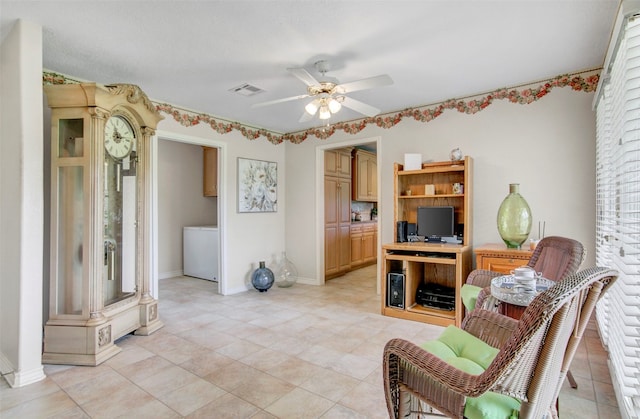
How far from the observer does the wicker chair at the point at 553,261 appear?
1939mm

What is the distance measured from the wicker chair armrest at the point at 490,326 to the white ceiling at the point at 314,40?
194 cm

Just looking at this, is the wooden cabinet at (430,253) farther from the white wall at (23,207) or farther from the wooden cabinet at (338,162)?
the white wall at (23,207)

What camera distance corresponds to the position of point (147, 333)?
316 cm

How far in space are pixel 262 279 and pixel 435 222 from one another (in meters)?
2.55

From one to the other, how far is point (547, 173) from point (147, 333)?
435 centimetres

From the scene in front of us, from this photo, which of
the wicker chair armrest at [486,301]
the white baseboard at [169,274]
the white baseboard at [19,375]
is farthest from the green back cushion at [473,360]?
the white baseboard at [169,274]

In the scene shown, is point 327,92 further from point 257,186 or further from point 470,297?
point 257,186

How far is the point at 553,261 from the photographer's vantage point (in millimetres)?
2143

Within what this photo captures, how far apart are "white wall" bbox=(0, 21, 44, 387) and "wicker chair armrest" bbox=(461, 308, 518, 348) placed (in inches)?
115

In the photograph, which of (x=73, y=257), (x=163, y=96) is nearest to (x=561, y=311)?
(x=73, y=257)

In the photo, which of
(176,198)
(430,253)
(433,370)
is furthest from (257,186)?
(433,370)

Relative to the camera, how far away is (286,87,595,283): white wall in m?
3.25

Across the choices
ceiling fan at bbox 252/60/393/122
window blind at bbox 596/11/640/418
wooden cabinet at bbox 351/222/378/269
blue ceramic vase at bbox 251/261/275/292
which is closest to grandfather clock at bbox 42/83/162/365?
ceiling fan at bbox 252/60/393/122

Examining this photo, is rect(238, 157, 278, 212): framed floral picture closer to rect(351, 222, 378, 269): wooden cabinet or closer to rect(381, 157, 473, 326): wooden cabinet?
rect(351, 222, 378, 269): wooden cabinet
